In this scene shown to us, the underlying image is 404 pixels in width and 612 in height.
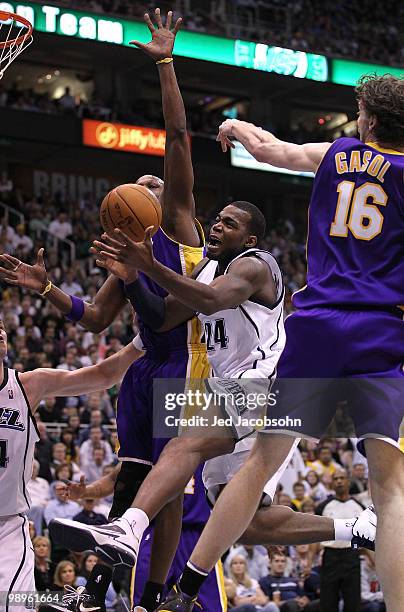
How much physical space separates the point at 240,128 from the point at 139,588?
8.77 feet

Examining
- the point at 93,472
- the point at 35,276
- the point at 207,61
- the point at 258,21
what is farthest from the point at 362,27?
the point at 35,276

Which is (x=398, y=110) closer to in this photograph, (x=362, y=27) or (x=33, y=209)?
(x=33, y=209)

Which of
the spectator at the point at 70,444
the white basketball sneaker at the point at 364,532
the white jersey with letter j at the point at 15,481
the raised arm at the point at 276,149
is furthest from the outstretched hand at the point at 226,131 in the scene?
the spectator at the point at 70,444

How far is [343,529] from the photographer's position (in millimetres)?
5371

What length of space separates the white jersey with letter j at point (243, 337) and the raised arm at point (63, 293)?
0.53m

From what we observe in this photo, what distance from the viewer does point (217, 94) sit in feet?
93.0

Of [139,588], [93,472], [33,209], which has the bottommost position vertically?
[139,588]

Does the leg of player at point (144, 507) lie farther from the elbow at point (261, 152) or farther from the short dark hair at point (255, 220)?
the elbow at point (261, 152)

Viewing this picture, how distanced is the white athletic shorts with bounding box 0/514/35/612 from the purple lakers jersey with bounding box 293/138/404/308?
2.36m

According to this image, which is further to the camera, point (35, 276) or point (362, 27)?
point (362, 27)

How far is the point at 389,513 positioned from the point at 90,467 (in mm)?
8311

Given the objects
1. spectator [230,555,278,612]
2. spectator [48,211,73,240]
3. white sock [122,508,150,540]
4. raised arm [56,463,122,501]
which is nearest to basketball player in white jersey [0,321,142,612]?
raised arm [56,463,122,501]

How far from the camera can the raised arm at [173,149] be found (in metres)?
5.07

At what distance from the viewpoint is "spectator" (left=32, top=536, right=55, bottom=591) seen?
9.21 meters
